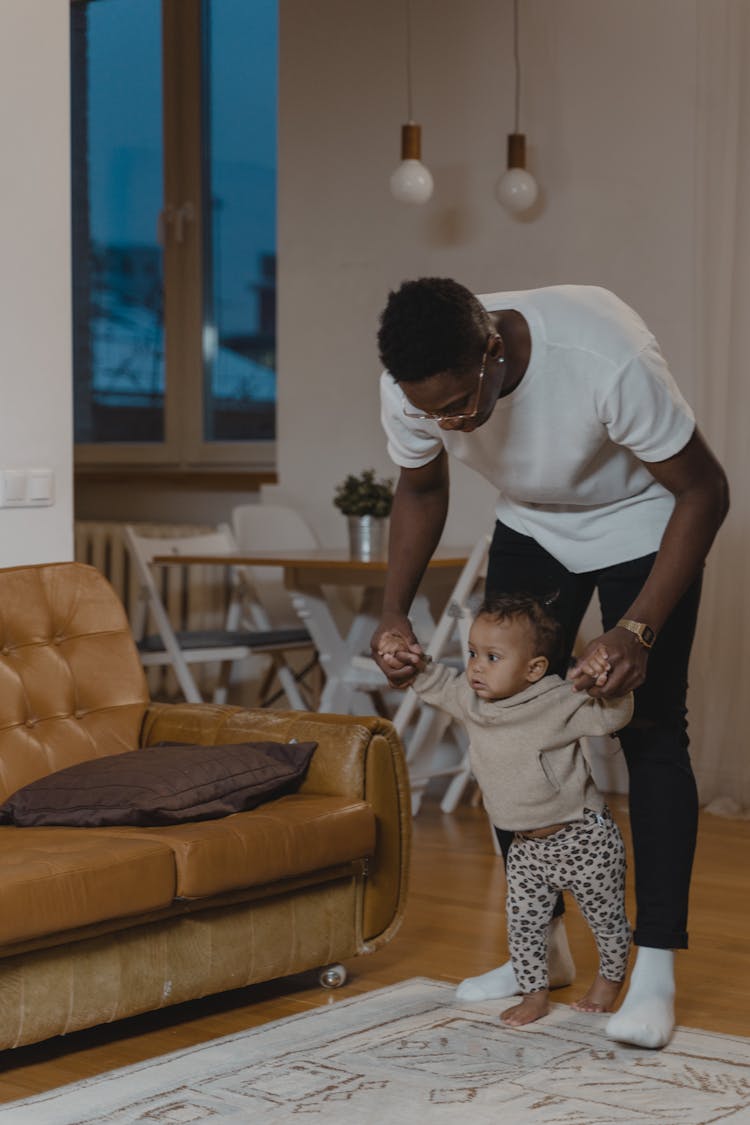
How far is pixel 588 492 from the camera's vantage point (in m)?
2.34

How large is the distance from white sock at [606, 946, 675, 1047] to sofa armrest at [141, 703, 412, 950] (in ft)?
1.77

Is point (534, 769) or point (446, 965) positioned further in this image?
point (446, 965)

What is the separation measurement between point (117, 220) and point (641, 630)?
5077 mm

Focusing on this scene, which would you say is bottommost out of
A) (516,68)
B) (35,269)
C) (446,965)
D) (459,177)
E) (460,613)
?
(446,965)

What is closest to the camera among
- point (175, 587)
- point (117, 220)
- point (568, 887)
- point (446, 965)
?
point (568, 887)

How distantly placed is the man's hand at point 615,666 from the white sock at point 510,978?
65 cm

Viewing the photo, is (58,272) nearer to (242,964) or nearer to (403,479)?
(403,479)

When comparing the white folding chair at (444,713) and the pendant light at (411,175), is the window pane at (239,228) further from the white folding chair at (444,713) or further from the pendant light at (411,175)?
the white folding chair at (444,713)

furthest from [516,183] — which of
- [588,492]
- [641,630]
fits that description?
[641,630]

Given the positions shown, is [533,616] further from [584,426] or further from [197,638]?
[197,638]

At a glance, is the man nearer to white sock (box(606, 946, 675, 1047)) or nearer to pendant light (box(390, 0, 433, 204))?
white sock (box(606, 946, 675, 1047))

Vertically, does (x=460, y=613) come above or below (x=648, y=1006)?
above

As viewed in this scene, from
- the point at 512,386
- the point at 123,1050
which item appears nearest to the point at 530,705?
the point at 512,386

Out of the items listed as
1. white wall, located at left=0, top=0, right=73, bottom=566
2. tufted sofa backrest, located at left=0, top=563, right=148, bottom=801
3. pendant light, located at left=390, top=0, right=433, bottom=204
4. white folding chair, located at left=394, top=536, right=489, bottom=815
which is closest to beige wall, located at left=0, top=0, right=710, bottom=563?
pendant light, located at left=390, top=0, right=433, bottom=204
